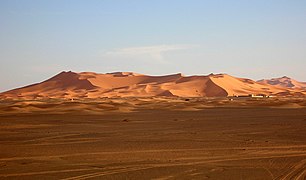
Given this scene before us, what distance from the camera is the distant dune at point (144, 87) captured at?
10219 cm

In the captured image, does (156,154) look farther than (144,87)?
No

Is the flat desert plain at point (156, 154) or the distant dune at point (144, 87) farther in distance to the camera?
the distant dune at point (144, 87)

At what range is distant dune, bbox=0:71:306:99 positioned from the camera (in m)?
102

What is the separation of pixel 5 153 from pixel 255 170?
260 inches

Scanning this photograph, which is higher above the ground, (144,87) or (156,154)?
(144,87)

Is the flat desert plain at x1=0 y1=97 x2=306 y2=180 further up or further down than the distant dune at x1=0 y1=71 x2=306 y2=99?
further down

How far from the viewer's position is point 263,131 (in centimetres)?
1661

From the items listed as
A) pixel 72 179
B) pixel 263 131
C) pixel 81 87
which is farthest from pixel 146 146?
pixel 81 87

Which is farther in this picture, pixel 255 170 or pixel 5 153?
pixel 5 153

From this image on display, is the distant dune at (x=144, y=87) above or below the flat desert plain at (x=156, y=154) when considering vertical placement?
above

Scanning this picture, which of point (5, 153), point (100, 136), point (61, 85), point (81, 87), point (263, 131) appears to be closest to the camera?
point (5, 153)

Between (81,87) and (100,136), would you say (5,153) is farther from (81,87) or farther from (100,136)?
(81,87)

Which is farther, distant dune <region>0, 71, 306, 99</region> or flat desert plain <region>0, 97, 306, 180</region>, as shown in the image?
distant dune <region>0, 71, 306, 99</region>

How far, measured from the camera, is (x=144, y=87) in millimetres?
115125
